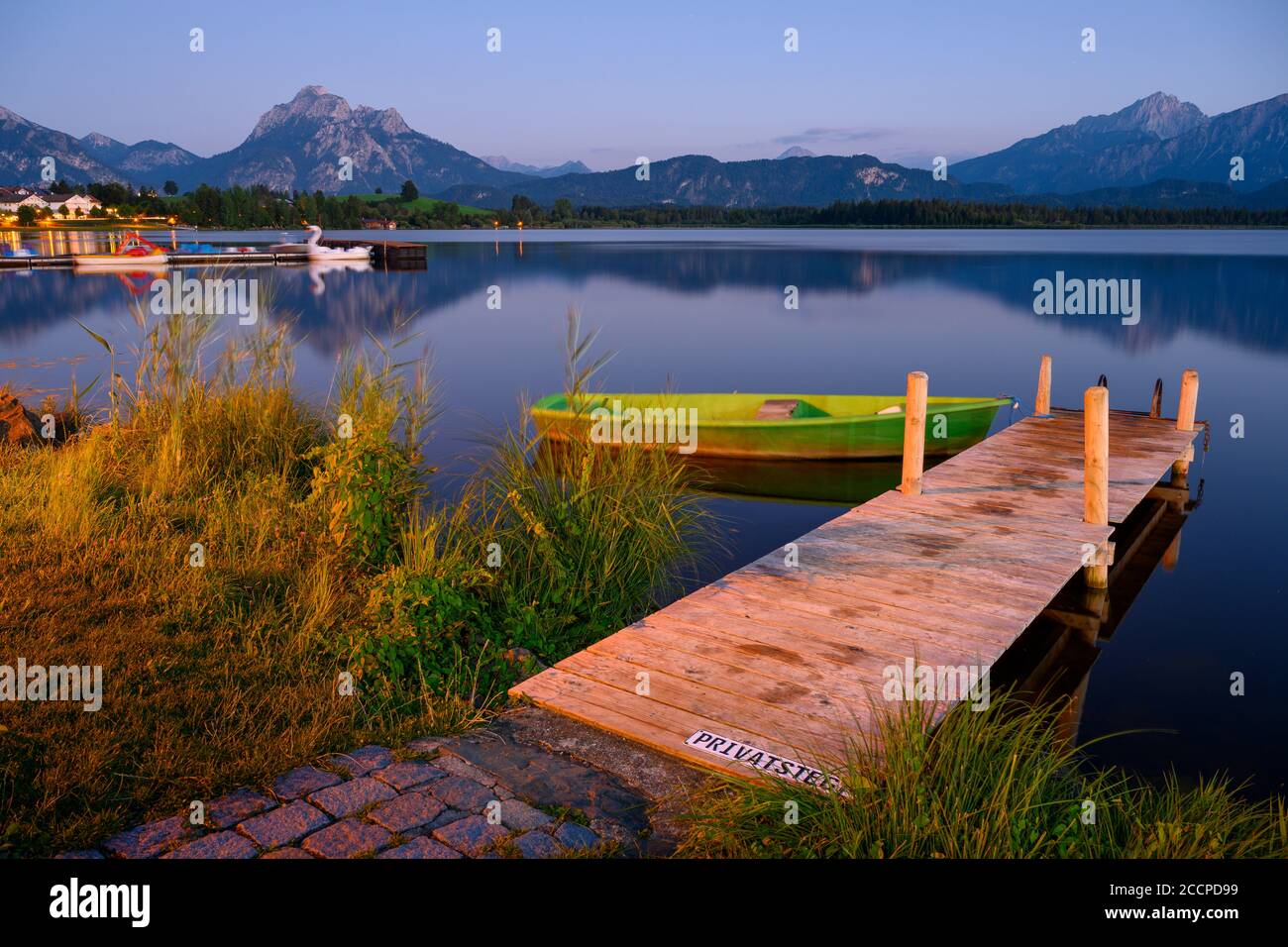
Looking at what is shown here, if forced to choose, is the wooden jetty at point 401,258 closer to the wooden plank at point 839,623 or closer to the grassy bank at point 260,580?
the grassy bank at point 260,580

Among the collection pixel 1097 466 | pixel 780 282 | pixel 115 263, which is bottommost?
pixel 1097 466

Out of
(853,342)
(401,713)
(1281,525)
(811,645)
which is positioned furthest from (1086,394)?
(853,342)

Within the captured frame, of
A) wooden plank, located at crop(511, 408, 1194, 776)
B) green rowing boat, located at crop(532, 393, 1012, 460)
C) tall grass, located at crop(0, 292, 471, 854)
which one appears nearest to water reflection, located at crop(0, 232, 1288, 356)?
green rowing boat, located at crop(532, 393, 1012, 460)

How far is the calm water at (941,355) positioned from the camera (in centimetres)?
871

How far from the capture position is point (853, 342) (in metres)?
34.3

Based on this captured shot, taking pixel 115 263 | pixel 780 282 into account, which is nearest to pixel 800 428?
pixel 780 282

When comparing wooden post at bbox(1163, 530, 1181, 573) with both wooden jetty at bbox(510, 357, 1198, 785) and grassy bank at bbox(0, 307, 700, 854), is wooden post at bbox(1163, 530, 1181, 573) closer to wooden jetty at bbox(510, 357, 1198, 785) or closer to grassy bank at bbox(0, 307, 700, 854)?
wooden jetty at bbox(510, 357, 1198, 785)

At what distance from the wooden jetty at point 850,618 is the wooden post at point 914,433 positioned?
3cm

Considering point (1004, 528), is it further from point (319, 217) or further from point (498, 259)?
point (319, 217)

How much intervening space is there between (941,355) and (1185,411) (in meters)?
16.5

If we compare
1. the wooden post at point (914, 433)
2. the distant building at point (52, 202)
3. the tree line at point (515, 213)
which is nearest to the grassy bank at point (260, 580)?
the wooden post at point (914, 433)

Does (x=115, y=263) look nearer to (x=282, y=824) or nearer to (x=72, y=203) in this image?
(x=282, y=824)

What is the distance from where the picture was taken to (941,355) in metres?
31.7

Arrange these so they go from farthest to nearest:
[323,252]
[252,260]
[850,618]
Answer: [323,252] < [252,260] < [850,618]
